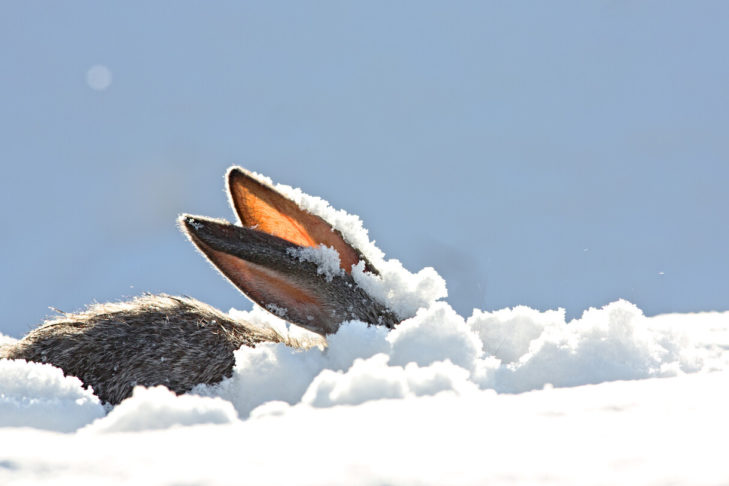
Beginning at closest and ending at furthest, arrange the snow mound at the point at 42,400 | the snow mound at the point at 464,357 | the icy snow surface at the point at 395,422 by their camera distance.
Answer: the icy snow surface at the point at 395,422 < the snow mound at the point at 42,400 < the snow mound at the point at 464,357

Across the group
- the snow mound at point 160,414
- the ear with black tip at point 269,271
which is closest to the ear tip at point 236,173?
the ear with black tip at point 269,271

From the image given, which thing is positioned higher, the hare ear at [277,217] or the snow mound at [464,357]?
the hare ear at [277,217]

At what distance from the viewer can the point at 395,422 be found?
1897mm

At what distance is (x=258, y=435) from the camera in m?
1.85

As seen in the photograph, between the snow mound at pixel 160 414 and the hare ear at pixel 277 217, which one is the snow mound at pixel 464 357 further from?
the hare ear at pixel 277 217

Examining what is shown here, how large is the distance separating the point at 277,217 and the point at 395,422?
284cm

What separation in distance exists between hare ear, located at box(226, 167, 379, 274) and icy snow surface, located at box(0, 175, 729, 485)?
1.10 metres

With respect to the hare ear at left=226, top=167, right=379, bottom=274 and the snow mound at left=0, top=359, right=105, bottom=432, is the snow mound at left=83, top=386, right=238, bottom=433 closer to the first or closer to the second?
the snow mound at left=0, top=359, right=105, bottom=432

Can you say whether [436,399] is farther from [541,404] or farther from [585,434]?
[585,434]

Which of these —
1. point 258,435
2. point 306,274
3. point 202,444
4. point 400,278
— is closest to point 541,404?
point 258,435

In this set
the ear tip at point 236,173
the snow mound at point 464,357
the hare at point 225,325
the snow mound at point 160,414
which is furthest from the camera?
the ear tip at point 236,173

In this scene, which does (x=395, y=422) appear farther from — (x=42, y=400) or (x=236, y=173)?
(x=236, y=173)

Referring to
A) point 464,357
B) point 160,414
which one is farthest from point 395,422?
point 464,357

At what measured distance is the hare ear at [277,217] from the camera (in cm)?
448
